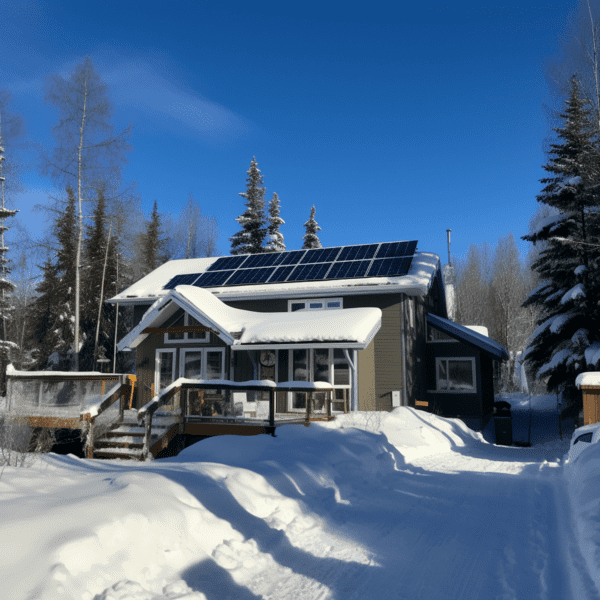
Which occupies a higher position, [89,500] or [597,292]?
[597,292]

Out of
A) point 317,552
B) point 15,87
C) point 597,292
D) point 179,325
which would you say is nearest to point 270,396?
point 317,552

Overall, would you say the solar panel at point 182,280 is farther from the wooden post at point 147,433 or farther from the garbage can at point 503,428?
the garbage can at point 503,428

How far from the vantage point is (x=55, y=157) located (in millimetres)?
24031

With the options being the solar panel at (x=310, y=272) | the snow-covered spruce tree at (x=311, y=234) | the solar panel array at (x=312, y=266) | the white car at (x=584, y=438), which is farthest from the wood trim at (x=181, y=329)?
the snow-covered spruce tree at (x=311, y=234)

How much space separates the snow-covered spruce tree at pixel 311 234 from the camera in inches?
1728

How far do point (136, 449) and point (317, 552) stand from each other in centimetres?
811

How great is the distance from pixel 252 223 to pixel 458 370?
951 inches

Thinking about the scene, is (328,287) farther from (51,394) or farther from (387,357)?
(51,394)

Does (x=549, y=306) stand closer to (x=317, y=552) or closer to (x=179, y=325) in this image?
(x=179, y=325)

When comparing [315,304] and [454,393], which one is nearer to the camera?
[315,304]

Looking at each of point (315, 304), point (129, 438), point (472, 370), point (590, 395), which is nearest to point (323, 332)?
point (315, 304)

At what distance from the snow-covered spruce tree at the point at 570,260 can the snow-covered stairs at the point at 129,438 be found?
1354cm

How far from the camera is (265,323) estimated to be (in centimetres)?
1831

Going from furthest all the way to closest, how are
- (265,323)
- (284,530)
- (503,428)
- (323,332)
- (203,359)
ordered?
(203,359) < (503,428) < (265,323) < (323,332) < (284,530)
